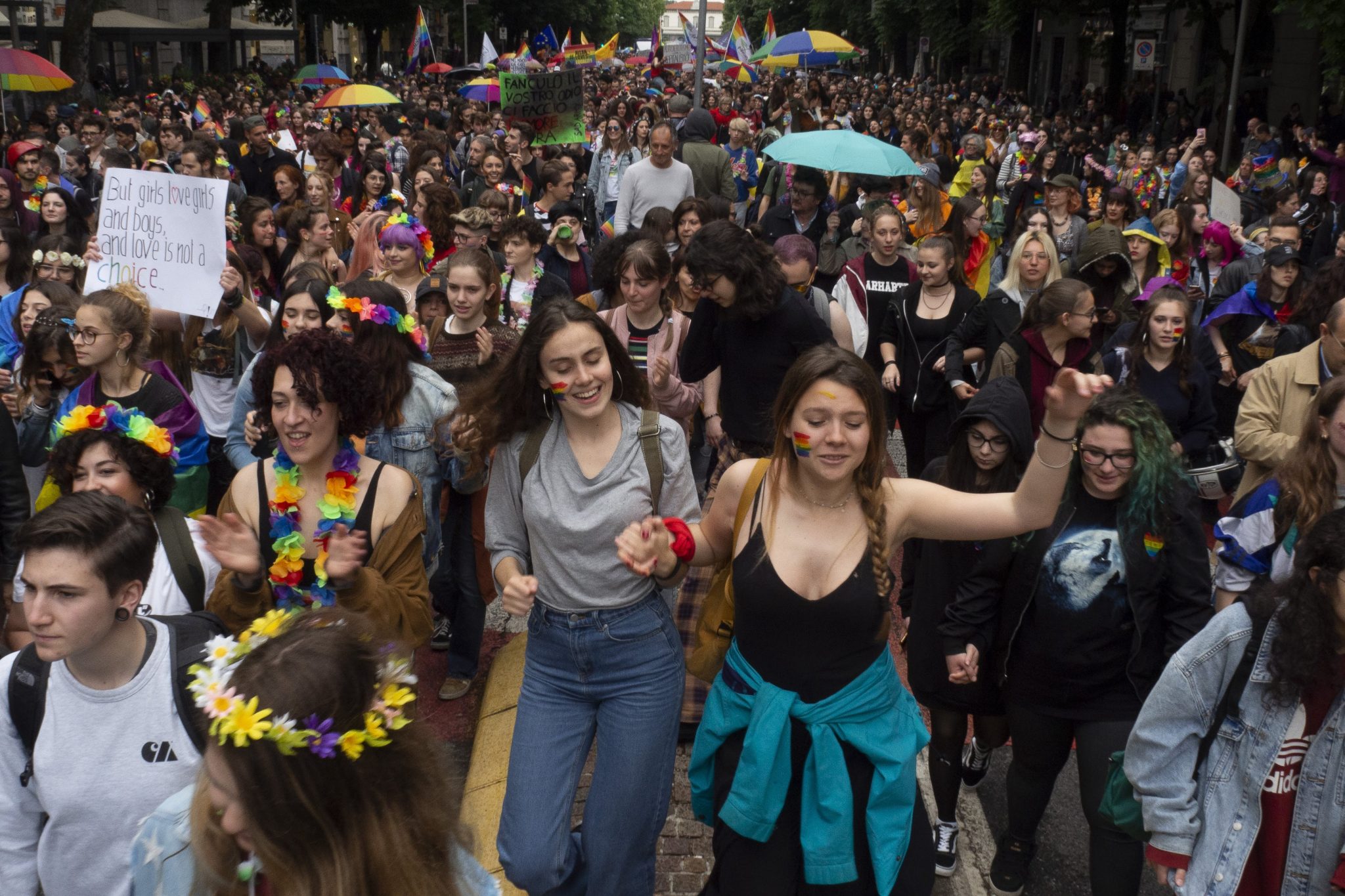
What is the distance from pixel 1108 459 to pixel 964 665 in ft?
2.49

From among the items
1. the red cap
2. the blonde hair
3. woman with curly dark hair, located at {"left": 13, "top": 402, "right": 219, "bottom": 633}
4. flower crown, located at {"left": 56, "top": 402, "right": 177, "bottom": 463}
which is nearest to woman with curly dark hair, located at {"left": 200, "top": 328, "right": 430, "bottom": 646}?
woman with curly dark hair, located at {"left": 13, "top": 402, "right": 219, "bottom": 633}

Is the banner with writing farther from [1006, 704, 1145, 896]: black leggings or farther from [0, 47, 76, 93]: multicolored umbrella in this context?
[1006, 704, 1145, 896]: black leggings

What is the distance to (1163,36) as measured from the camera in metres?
36.6

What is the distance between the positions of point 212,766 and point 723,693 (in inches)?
55.5

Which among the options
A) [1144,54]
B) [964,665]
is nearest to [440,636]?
[964,665]

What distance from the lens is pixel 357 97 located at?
19703 mm

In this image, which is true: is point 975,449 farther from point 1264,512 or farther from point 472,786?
point 472,786

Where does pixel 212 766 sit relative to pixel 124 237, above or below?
below

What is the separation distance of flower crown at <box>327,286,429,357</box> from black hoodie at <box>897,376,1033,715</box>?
81.7 inches

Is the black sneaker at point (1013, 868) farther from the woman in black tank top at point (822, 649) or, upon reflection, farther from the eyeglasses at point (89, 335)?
the eyeglasses at point (89, 335)

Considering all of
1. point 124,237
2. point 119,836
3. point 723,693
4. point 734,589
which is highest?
point 124,237

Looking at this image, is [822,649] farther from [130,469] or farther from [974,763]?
[130,469]

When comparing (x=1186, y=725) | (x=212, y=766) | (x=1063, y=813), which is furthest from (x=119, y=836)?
(x=1063, y=813)

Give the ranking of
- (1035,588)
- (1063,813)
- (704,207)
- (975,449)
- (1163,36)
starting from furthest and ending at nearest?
(1163,36)
(704,207)
(1063,813)
(975,449)
(1035,588)
